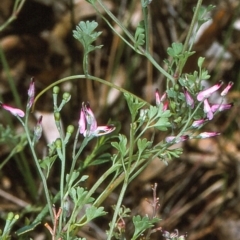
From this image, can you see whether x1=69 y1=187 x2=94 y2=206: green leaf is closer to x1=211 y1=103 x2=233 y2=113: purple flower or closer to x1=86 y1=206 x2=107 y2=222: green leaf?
x1=86 y1=206 x2=107 y2=222: green leaf

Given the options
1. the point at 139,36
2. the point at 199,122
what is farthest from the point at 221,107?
the point at 139,36

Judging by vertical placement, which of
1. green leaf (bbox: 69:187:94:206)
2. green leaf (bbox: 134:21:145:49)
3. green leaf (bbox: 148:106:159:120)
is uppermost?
green leaf (bbox: 134:21:145:49)

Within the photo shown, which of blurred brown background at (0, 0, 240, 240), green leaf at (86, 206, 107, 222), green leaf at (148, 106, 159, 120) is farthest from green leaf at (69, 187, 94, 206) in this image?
blurred brown background at (0, 0, 240, 240)

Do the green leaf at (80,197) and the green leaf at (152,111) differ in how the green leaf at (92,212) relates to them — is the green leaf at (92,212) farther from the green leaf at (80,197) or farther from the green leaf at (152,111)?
the green leaf at (152,111)

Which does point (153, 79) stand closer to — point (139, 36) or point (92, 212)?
point (139, 36)

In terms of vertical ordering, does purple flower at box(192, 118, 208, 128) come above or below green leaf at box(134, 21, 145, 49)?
below

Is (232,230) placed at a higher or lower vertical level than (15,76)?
lower

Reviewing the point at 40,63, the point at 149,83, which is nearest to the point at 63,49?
the point at 40,63

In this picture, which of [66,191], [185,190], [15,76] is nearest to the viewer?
[66,191]

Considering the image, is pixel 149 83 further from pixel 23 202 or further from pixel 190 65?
pixel 23 202

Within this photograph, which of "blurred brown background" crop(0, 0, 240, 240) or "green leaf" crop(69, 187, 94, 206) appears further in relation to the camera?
"blurred brown background" crop(0, 0, 240, 240)

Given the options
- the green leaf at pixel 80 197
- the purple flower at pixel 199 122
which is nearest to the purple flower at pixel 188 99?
the purple flower at pixel 199 122
